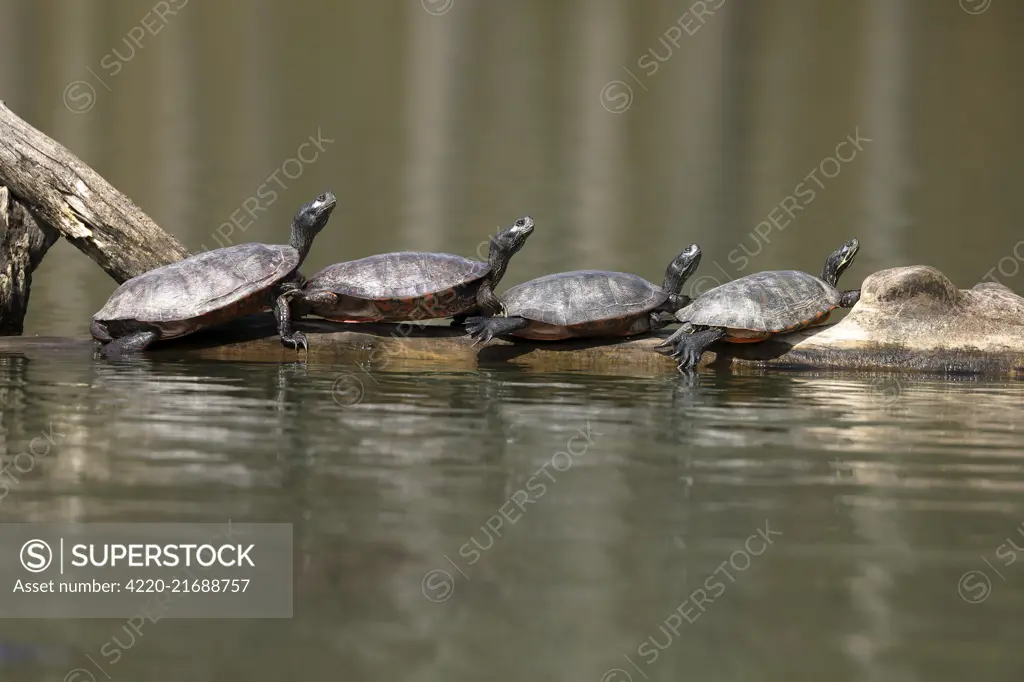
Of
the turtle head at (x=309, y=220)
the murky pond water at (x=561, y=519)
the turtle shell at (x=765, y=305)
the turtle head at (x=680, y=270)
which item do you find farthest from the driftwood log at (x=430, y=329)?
the murky pond water at (x=561, y=519)

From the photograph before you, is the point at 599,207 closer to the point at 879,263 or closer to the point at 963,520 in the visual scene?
the point at 879,263

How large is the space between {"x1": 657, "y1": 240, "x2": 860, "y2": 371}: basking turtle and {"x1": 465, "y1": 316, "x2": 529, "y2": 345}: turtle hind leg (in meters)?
1.11

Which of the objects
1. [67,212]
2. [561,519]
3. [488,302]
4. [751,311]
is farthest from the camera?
[67,212]

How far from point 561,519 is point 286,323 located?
16.9ft

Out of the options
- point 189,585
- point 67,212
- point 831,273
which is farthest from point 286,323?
point 189,585

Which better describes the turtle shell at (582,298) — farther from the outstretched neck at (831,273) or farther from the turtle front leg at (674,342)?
the outstretched neck at (831,273)

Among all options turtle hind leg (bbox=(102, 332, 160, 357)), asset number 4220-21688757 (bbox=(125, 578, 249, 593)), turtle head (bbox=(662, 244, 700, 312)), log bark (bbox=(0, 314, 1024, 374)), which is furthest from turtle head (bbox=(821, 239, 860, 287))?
Result: asset number 4220-21688757 (bbox=(125, 578, 249, 593))

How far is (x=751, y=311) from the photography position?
9.17 metres

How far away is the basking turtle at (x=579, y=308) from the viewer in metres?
9.35

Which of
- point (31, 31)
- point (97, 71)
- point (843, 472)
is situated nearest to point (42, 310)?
point (843, 472)

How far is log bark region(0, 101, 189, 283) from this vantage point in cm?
1038

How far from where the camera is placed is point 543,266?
17.9 meters

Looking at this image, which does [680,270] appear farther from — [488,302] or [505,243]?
[488,302]

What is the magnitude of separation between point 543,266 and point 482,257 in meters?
0.98
